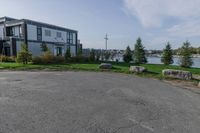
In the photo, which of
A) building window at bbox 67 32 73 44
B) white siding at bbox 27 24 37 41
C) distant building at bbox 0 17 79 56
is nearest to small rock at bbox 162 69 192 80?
distant building at bbox 0 17 79 56

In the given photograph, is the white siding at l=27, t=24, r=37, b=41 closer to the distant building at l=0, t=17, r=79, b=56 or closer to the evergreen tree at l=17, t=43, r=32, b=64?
the distant building at l=0, t=17, r=79, b=56

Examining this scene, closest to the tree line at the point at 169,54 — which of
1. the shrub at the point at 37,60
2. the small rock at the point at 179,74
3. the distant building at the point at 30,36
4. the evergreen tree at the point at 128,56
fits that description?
the evergreen tree at the point at 128,56

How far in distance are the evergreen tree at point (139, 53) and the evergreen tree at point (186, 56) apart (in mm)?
6558

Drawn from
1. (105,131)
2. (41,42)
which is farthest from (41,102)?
(41,42)

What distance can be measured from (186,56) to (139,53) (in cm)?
746

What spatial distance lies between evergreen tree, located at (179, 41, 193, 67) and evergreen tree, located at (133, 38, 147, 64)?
6.56 meters

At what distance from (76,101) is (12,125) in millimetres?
2349

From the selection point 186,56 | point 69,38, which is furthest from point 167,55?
point 69,38

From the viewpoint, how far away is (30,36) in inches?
1191

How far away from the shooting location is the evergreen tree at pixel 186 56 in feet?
69.7

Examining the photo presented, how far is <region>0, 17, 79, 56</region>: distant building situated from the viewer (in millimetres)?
29034

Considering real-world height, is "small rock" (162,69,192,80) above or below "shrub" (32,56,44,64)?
below

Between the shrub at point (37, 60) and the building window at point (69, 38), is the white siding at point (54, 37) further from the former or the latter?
the shrub at point (37, 60)

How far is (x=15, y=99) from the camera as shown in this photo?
6.27 meters
